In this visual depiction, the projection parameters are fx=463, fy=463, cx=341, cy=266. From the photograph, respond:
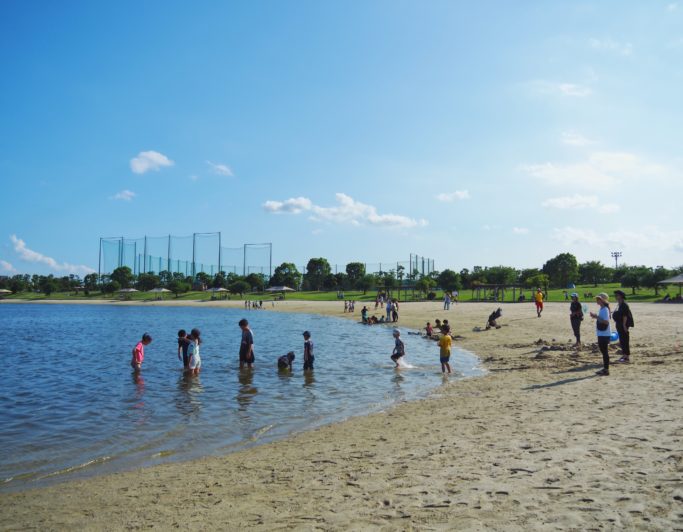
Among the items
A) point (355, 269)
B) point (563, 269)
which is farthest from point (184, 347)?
point (355, 269)

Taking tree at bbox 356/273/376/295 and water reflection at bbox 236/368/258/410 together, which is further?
tree at bbox 356/273/376/295

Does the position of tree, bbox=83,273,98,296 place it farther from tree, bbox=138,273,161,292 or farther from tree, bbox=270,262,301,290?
tree, bbox=270,262,301,290

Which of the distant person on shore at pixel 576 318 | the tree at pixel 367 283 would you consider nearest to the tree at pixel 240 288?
the tree at pixel 367 283

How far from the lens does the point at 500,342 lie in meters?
21.1

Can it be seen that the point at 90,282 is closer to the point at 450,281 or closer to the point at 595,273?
the point at 450,281

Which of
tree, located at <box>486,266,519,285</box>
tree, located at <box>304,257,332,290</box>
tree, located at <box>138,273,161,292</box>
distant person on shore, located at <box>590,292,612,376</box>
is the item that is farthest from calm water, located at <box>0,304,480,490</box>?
tree, located at <box>138,273,161,292</box>

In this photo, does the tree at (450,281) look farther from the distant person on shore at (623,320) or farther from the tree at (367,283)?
the distant person on shore at (623,320)

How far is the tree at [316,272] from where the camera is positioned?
112 m

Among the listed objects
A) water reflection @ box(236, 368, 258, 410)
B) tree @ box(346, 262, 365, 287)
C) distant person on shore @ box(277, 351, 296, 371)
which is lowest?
water reflection @ box(236, 368, 258, 410)

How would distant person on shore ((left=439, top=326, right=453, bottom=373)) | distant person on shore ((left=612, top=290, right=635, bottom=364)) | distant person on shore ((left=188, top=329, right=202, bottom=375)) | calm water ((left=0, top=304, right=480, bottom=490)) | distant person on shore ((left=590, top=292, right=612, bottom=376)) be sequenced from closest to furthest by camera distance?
1. calm water ((left=0, top=304, right=480, bottom=490))
2. distant person on shore ((left=590, top=292, right=612, bottom=376))
3. distant person on shore ((left=612, top=290, right=635, bottom=364))
4. distant person on shore ((left=439, top=326, right=453, bottom=373))
5. distant person on shore ((left=188, top=329, right=202, bottom=375))

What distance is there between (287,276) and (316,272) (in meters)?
8.34

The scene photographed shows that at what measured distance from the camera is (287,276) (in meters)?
110

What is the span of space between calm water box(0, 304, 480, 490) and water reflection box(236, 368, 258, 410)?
0.09 feet

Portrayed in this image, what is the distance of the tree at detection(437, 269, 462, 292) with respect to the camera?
7562 centimetres
